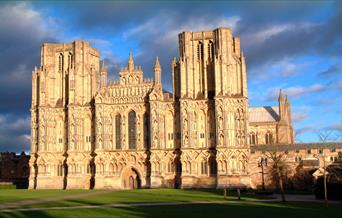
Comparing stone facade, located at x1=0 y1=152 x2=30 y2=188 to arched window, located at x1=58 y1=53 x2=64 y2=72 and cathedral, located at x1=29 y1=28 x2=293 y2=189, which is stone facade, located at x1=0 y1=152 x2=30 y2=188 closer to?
cathedral, located at x1=29 y1=28 x2=293 y2=189

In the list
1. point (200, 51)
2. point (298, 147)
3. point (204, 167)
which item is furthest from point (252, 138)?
point (200, 51)

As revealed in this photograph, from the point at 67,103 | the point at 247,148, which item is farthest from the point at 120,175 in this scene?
the point at 247,148

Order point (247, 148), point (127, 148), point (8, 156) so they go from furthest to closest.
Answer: point (8, 156), point (127, 148), point (247, 148)

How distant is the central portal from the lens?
73219 millimetres

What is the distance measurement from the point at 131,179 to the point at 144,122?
9.20m

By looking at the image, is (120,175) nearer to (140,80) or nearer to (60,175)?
(60,175)

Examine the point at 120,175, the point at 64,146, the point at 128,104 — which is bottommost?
the point at 120,175

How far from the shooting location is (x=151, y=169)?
70.8 m

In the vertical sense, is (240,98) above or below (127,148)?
above

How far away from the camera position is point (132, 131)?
7481cm

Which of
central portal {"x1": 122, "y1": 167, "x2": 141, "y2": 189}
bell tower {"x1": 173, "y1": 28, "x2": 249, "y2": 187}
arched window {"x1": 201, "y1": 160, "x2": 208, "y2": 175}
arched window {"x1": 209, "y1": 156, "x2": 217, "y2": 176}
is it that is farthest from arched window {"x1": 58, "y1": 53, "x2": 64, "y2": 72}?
arched window {"x1": 209, "y1": 156, "x2": 217, "y2": 176}

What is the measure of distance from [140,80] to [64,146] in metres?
16.4

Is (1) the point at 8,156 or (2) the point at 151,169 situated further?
(1) the point at 8,156

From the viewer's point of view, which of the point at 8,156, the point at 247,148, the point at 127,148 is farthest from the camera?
the point at 8,156
